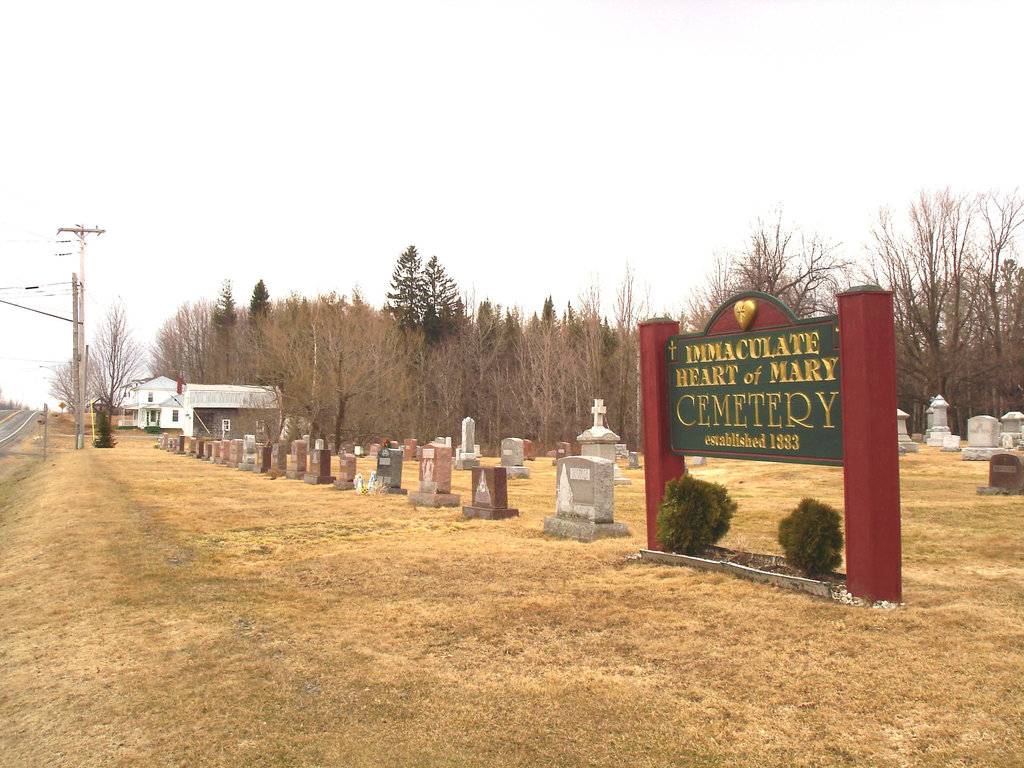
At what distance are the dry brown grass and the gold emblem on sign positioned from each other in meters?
2.63

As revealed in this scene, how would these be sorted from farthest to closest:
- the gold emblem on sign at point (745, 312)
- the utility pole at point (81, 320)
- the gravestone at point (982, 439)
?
the utility pole at point (81, 320) → the gravestone at point (982, 439) → the gold emblem on sign at point (745, 312)

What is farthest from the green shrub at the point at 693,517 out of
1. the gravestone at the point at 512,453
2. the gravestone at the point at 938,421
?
the gravestone at the point at 938,421

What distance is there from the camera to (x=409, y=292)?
57.3 meters

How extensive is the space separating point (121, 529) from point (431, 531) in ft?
15.9

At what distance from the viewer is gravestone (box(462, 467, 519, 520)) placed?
1272cm

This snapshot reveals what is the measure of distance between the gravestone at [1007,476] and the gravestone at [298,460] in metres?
17.0

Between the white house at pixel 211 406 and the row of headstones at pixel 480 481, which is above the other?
the white house at pixel 211 406

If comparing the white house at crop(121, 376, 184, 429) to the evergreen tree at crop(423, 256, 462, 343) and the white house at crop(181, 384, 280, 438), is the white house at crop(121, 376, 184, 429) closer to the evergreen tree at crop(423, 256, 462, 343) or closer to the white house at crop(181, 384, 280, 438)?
the white house at crop(181, 384, 280, 438)

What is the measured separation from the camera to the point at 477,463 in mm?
26891

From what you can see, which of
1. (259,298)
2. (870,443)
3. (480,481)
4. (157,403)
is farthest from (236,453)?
(157,403)

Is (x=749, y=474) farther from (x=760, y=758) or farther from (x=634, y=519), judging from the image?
(x=760, y=758)

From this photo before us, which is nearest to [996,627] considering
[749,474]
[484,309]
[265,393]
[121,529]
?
[121,529]

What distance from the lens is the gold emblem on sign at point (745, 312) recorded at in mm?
7441

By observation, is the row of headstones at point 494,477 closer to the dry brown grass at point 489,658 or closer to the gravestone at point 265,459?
the gravestone at point 265,459
